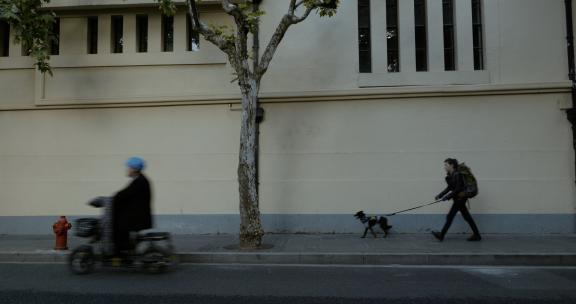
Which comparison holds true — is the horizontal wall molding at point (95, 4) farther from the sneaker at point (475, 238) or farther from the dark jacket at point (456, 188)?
the sneaker at point (475, 238)

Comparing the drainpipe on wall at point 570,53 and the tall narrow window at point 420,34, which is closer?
the drainpipe on wall at point 570,53

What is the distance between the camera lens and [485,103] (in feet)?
35.2

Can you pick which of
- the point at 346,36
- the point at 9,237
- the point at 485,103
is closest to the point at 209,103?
the point at 346,36

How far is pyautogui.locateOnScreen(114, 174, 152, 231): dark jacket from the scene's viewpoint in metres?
6.54

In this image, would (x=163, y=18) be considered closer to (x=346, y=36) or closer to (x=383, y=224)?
(x=346, y=36)

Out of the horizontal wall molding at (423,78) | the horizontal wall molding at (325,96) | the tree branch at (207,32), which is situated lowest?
the horizontal wall molding at (325,96)

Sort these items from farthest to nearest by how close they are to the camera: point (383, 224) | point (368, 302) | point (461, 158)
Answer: point (461, 158), point (383, 224), point (368, 302)

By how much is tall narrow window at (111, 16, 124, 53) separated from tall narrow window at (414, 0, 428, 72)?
25.3 feet

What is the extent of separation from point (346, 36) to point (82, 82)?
684cm

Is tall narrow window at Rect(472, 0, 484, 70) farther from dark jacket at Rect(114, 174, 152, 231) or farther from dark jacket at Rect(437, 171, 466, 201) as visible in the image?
dark jacket at Rect(114, 174, 152, 231)

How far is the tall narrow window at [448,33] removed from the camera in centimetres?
1133

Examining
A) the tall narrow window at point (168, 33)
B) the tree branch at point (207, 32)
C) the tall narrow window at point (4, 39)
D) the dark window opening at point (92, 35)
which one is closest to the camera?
the tree branch at point (207, 32)

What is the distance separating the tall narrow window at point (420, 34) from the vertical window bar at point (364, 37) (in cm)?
121

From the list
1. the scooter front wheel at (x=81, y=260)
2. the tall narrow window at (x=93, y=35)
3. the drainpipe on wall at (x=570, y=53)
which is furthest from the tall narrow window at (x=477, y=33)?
the tall narrow window at (x=93, y=35)
